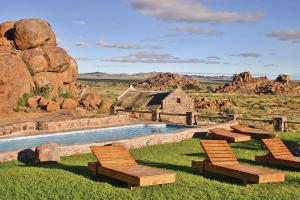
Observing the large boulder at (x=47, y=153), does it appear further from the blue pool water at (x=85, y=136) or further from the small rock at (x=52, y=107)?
the small rock at (x=52, y=107)

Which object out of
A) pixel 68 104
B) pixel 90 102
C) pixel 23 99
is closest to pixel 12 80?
pixel 23 99

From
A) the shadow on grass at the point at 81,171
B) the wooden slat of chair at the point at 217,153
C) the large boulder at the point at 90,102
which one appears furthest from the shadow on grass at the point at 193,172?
the large boulder at the point at 90,102

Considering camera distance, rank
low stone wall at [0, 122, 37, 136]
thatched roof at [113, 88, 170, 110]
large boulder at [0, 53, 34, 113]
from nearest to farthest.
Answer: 1. low stone wall at [0, 122, 37, 136]
2. large boulder at [0, 53, 34, 113]
3. thatched roof at [113, 88, 170, 110]

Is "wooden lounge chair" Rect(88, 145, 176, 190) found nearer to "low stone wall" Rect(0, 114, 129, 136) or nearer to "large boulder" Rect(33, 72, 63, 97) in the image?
"low stone wall" Rect(0, 114, 129, 136)

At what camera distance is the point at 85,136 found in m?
25.5

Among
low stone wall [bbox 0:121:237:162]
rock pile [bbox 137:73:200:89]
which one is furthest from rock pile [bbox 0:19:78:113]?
rock pile [bbox 137:73:200:89]

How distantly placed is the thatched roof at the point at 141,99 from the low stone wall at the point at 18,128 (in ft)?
49.7

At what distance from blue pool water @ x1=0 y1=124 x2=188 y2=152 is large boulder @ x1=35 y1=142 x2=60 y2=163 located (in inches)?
217

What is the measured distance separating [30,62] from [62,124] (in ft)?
35.0

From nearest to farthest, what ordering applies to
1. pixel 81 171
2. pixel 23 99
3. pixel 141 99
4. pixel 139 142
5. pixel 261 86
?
pixel 81 171
pixel 139 142
pixel 23 99
pixel 141 99
pixel 261 86

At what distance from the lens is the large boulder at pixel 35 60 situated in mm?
35844

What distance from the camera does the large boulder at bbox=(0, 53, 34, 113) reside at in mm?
31656

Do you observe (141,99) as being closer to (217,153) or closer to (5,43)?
(5,43)

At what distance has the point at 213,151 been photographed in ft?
44.0
